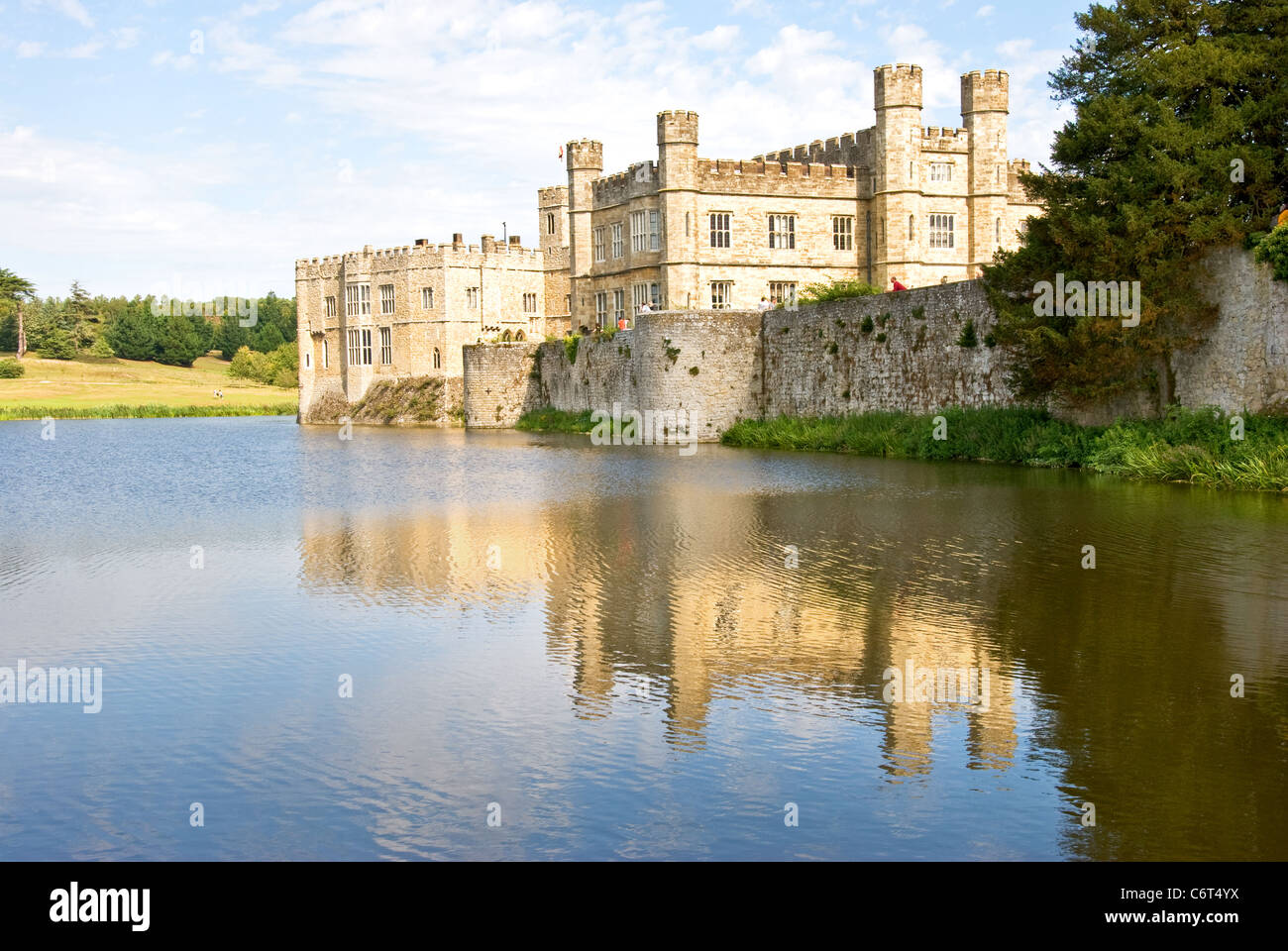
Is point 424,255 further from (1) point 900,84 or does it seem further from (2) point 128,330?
(2) point 128,330

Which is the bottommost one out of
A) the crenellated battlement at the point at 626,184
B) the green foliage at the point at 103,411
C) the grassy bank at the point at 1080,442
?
the grassy bank at the point at 1080,442

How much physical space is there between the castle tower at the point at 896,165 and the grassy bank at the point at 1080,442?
10.8 meters

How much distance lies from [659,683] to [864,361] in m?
28.8

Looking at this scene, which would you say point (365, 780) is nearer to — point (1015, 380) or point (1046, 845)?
point (1046, 845)

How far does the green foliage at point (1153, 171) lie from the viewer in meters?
25.2

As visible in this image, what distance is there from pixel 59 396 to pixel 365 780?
97477 mm

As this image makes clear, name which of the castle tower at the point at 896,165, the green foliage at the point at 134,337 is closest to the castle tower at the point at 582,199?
the castle tower at the point at 896,165

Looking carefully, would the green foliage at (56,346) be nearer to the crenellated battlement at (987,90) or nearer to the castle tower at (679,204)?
the castle tower at (679,204)

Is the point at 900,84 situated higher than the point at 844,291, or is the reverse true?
the point at 900,84

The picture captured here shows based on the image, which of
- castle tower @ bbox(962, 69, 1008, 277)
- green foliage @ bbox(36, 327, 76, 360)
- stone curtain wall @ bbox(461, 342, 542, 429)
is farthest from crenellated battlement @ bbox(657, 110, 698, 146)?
green foliage @ bbox(36, 327, 76, 360)

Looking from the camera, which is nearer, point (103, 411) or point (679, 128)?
point (679, 128)

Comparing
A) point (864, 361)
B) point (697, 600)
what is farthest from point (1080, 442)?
point (697, 600)

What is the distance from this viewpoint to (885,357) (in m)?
37.1
